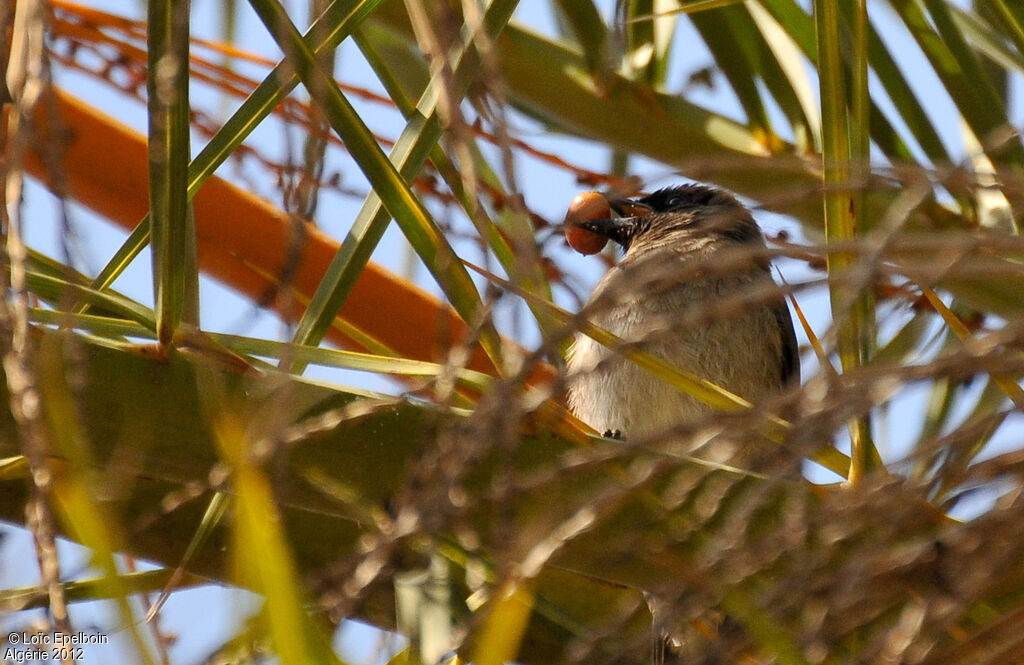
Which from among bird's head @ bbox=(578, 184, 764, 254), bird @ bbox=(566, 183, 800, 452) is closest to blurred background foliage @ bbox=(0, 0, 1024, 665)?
bird @ bbox=(566, 183, 800, 452)

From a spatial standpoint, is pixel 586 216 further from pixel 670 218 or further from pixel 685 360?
pixel 670 218

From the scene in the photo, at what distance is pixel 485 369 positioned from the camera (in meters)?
2.98

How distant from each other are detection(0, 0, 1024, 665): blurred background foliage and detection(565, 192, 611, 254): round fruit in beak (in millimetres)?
106

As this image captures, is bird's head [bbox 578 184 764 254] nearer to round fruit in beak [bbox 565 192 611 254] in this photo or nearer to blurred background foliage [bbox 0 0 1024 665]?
round fruit in beak [bbox 565 192 611 254]

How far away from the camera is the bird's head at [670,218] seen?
4371mm

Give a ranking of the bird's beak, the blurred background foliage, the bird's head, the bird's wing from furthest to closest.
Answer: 1. the bird's beak
2. the bird's head
3. the bird's wing
4. the blurred background foliage

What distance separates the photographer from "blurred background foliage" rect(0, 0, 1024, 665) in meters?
1.10

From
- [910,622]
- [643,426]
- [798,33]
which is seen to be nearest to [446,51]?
[910,622]

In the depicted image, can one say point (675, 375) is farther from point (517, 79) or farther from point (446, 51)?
point (517, 79)

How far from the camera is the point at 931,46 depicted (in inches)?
98.0

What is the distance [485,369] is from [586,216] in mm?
454

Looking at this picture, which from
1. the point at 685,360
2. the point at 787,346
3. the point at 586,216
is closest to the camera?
the point at 586,216

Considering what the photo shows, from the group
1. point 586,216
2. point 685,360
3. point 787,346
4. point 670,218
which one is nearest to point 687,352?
point 685,360

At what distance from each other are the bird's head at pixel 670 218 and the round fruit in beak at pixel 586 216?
0.62 m
